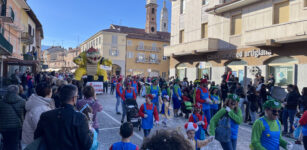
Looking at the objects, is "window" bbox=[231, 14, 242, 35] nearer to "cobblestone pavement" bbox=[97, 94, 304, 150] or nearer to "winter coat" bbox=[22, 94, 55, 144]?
"cobblestone pavement" bbox=[97, 94, 304, 150]

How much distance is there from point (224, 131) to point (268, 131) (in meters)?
0.89

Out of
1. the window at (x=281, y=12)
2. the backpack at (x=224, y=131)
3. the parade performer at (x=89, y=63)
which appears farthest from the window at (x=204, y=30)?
the backpack at (x=224, y=131)

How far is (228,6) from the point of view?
17156 millimetres

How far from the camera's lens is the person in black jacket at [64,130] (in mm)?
2355

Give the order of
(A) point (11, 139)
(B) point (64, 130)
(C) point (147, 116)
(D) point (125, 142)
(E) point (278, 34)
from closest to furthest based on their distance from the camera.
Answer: (B) point (64, 130)
(D) point (125, 142)
(A) point (11, 139)
(C) point (147, 116)
(E) point (278, 34)

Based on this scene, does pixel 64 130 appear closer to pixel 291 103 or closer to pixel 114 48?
pixel 291 103

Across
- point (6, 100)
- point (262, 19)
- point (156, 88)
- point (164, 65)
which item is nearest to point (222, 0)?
point (262, 19)

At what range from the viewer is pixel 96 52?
13500 mm

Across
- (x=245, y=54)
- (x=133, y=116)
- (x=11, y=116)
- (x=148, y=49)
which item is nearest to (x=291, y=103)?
(x=133, y=116)

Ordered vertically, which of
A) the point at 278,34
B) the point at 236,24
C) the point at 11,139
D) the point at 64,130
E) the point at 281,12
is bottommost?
the point at 11,139

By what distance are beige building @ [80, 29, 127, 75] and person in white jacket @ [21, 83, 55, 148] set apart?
40650 millimetres

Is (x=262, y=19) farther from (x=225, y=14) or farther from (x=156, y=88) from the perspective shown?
(x=156, y=88)

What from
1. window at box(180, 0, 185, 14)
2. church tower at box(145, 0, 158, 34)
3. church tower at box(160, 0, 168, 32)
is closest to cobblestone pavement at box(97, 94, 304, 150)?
window at box(180, 0, 185, 14)

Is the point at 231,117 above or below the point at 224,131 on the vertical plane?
above
